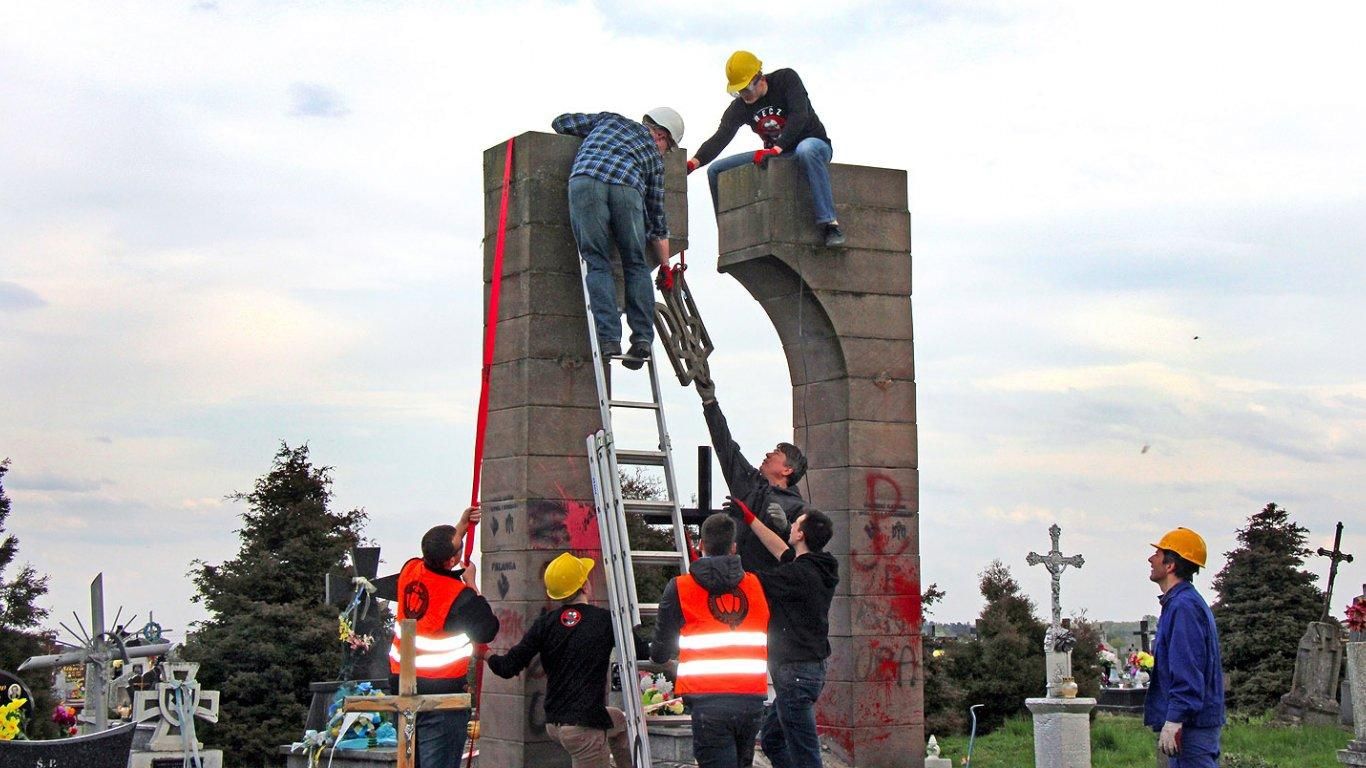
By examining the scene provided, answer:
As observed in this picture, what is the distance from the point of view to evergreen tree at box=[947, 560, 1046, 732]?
21.9 metres

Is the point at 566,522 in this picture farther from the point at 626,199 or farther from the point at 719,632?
the point at 719,632

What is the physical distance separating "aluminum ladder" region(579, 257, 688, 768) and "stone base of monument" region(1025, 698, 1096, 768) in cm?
456

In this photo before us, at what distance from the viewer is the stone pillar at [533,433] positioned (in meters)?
11.2

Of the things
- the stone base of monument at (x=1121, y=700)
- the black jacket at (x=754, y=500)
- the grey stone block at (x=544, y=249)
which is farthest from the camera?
the stone base of monument at (x=1121, y=700)

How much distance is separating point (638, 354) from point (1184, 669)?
4.55 m

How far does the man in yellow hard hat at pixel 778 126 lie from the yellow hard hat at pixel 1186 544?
5.56 m

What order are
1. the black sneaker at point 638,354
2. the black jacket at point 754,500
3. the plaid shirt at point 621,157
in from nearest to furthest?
the black jacket at point 754,500
the black sneaker at point 638,354
the plaid shirt at point 621,157

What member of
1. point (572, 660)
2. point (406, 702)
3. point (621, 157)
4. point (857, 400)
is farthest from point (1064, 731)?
point (406, 702)

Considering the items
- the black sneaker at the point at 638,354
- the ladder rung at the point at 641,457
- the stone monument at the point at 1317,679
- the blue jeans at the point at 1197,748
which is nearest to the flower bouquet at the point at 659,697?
the ladder rung at the point at 641,457

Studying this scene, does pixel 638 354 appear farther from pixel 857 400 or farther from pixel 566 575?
Result: pixel 857 400

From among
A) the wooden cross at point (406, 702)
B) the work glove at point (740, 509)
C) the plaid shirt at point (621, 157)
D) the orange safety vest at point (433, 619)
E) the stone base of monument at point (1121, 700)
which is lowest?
the stone base of monument at point (1121, 700)

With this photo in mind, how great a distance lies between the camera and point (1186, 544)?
329 inches

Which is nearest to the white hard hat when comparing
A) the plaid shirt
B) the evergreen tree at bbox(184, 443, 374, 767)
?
the plaid shirt

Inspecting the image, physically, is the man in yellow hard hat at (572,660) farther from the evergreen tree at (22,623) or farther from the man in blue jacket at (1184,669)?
the evergreen tree at (22,623)
